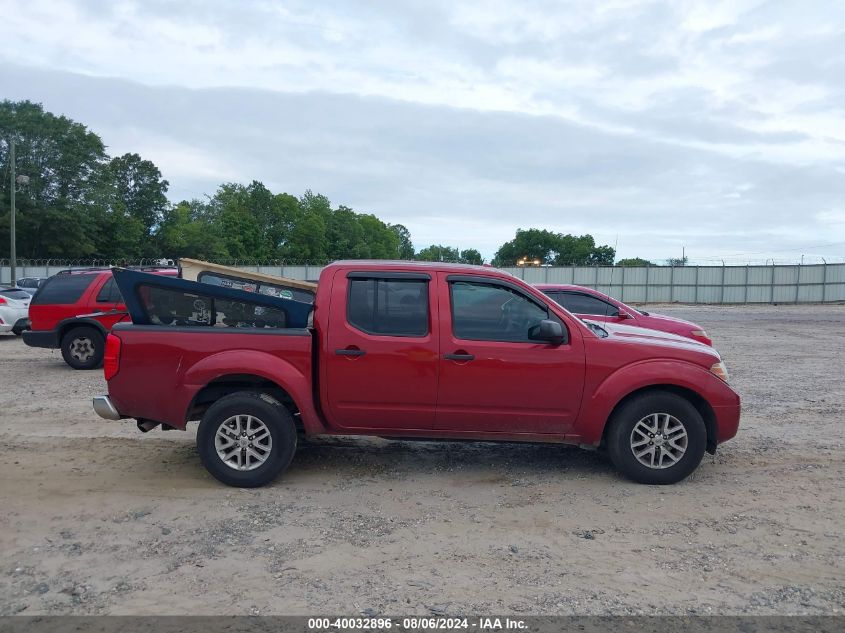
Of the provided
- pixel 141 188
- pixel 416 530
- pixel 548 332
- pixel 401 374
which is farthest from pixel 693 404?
pixel 141 188

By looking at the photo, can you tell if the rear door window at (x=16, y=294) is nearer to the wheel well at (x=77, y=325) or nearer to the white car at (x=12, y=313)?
the white car at (x=12, y=313)

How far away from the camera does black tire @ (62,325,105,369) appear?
38.9 ft

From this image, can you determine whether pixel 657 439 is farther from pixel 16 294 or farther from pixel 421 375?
pixel 16 294

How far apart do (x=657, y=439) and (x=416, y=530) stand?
7.22ft

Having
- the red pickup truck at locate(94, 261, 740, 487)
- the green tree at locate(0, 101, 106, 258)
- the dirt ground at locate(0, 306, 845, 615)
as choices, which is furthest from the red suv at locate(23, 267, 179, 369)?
the green tree at locate(0, 101, 106, 258)

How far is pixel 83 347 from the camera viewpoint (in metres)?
11.9

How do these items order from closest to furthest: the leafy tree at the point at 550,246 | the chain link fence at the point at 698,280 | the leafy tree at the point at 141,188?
1. the chain link fence at the point at 698,280
2. the leafy tree at the point at 141,188
3. the leafy tree at the point at 550,246

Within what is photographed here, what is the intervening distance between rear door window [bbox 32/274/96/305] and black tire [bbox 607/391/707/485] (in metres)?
10.6

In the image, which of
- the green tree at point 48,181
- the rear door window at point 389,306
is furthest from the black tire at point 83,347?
the green tree at point 48,181

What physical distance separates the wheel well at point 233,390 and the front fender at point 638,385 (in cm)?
243

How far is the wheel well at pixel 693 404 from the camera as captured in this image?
560 centimetres

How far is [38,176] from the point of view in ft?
186

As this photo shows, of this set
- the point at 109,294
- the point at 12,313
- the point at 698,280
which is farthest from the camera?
the point at 698,280

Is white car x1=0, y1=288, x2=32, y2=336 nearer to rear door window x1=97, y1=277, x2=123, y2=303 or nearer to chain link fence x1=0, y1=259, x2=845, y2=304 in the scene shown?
rear door window x1=97, y1=277, x2=123, y2=303
